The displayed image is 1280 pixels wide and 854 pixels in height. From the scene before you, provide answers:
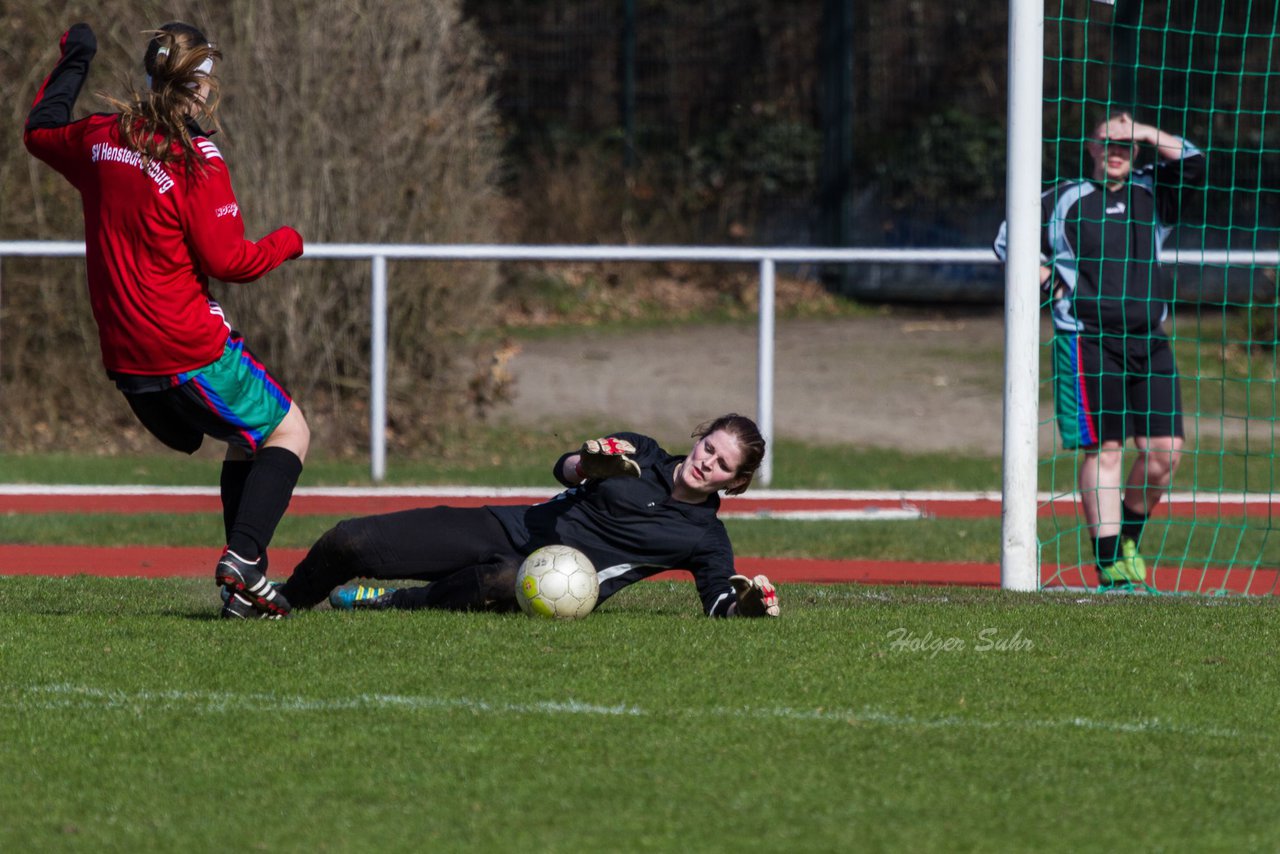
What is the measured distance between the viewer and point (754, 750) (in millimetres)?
4531

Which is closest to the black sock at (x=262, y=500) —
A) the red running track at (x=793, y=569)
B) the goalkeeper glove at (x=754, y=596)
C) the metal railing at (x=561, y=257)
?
the goalkeeper glove at (x=754, y=596)

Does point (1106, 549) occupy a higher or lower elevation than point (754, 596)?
lower

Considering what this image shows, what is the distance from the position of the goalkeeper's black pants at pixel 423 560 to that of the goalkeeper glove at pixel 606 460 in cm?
46

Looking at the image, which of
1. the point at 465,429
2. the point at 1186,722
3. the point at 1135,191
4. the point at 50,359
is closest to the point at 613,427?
the point at 465,429

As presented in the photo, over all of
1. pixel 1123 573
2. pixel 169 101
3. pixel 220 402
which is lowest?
pixel 1123 573

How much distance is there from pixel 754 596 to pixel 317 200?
878 centimetres

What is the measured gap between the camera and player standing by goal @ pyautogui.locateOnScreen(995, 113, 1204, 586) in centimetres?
852

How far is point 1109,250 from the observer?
8625mm

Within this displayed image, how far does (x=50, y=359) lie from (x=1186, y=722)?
11788mm

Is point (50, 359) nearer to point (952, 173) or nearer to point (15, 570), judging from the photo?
point (15, 570)

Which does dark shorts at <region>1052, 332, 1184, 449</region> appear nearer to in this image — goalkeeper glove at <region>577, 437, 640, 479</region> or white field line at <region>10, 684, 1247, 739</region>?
goalkeeper glove at <region>577, 437, 640, 479</region>

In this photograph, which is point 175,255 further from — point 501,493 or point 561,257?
point 561,257

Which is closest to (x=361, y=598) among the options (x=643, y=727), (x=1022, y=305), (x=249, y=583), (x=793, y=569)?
(x=249, y=583)

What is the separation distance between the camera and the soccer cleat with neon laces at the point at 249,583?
232 inches
